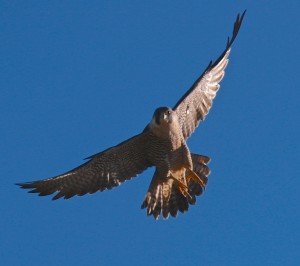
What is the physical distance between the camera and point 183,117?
14.5 meters

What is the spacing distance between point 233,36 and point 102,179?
3.45 m

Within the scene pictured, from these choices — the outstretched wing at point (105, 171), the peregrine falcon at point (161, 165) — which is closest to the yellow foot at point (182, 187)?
the peregrine falcon at point (161, 165)

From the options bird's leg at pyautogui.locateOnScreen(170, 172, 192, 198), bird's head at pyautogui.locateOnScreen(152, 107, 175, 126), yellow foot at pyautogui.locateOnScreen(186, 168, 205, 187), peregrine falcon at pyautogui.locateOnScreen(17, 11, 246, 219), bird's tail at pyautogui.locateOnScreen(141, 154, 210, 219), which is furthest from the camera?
bird's tail at pyautogui.locateOnScreen(141, 154, 210, 219)

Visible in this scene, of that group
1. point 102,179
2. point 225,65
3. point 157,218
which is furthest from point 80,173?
point 225,65

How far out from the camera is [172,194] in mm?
14578

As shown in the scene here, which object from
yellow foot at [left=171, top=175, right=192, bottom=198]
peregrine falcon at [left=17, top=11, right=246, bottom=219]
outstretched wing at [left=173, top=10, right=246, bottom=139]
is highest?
outstretched wing at [left=173, top=10, right=246, bottom=139]

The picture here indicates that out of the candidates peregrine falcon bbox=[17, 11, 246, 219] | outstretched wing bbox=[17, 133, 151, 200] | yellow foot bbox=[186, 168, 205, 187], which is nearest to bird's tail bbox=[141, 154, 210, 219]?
peregrine falcon bbox=[17, 11, 246, 219]

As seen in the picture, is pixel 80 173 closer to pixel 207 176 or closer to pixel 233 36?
pixel 207 176

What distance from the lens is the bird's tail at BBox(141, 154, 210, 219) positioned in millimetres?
14484

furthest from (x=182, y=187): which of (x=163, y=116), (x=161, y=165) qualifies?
(x=163, y=116)

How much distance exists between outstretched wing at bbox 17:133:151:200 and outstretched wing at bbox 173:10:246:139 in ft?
2.94

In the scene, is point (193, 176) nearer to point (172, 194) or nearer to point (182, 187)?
point (182, 187)

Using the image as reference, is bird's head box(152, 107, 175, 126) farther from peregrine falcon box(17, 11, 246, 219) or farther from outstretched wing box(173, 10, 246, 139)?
outstretched wing box(173, 10, 246, 139)

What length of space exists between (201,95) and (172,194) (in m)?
1.76
